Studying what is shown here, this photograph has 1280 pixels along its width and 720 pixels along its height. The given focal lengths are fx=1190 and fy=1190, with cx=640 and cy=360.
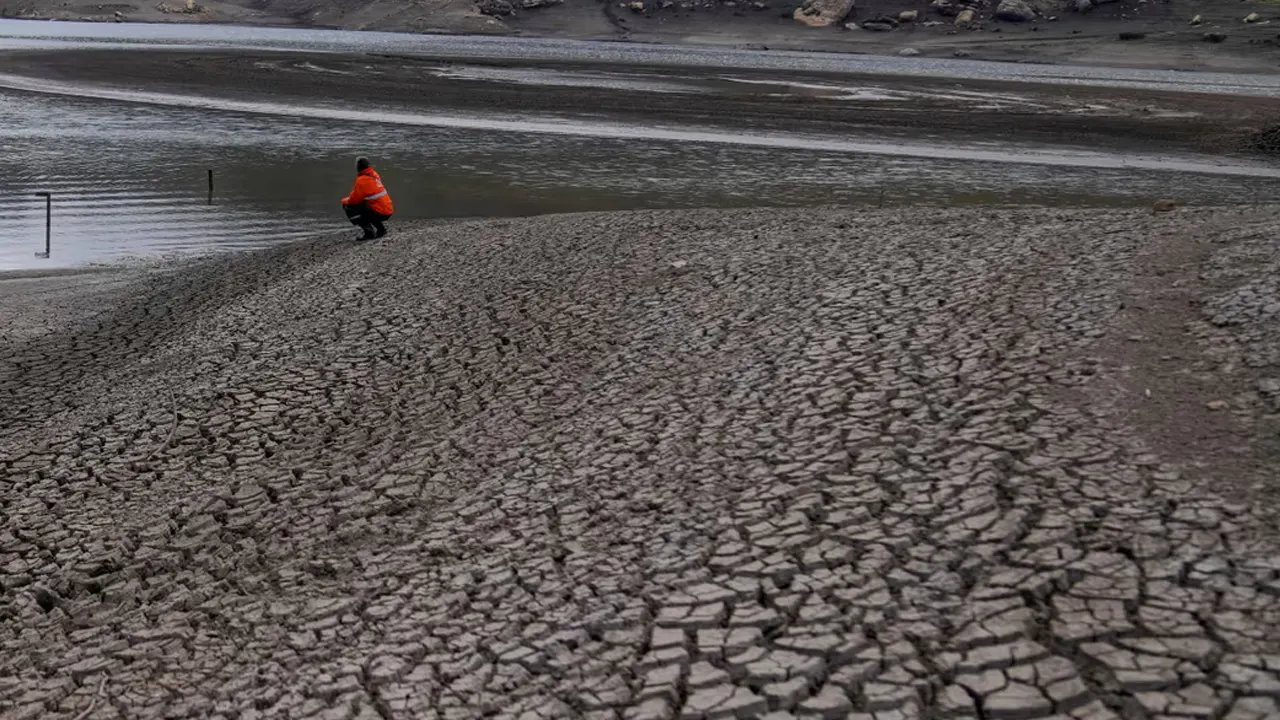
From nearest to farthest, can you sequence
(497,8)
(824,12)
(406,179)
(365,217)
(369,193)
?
1. (369,193)
2. (365,217)
3. (406,179)
4. (824,12)
5. (497,8)

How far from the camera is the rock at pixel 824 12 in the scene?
2997 inches

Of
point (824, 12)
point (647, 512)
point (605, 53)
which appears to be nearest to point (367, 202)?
point (647, 512)

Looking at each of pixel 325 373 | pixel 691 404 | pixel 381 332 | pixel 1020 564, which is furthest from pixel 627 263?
pixel 1020 564

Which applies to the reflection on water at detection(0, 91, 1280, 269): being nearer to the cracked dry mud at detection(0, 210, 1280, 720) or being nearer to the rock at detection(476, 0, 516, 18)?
the cracked dry mud at detection(0, 210, 1280, 720)

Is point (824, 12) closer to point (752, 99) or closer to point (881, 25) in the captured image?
point (881, 25)

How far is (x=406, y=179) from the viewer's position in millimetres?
25344

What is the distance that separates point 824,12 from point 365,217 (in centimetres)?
6561

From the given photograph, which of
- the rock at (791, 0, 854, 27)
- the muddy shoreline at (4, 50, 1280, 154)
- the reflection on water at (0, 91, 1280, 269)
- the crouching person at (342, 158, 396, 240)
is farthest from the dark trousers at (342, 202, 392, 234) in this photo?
the rock at (791, 0, 854, 27)

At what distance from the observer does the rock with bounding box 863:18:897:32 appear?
74.3 m

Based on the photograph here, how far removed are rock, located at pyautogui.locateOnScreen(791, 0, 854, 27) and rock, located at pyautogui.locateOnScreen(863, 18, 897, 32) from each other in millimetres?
1957

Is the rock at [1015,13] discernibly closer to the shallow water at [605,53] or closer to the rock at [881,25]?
the rock at [881,25]

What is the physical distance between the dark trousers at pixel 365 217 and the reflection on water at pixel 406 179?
9.86ft

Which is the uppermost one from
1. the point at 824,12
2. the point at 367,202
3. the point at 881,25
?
the point at 824,12

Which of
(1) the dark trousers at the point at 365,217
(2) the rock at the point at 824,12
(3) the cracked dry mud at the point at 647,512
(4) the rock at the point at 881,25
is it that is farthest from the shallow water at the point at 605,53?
(3) the cracked dry mud at the point at 647,512
